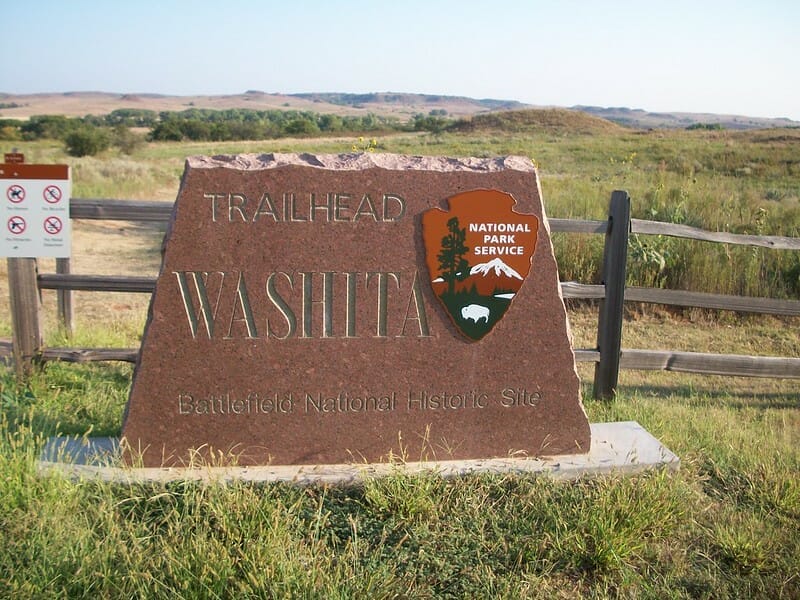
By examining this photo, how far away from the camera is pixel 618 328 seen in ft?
18.7

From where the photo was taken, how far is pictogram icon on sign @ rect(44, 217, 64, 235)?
533 centimetres

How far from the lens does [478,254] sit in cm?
413

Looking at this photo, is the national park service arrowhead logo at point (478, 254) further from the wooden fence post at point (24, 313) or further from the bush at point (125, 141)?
the bush at point (125, 141)

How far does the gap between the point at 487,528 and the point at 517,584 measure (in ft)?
1.54

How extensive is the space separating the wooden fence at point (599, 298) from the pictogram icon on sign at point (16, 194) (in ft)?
1.09

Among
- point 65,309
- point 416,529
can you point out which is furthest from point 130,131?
point 416,529

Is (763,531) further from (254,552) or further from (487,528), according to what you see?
(254,552)

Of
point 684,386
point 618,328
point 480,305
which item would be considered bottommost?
point 684,386

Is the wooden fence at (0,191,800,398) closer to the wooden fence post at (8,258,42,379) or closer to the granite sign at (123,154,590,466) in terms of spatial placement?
the wooden fence post at (8,258,42,379)

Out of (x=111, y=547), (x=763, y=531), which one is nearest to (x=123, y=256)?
(x=111, y=547)

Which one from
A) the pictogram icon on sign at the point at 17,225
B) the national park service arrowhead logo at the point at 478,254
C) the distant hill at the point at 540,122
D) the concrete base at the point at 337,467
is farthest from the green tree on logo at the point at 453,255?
the distant hill at the point at 540,122

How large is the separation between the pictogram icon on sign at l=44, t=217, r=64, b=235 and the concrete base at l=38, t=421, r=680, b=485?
5.68 feet

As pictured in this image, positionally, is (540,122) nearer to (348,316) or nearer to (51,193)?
(51,193)

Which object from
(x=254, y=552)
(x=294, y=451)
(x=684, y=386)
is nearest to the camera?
(x=254, y=552)
